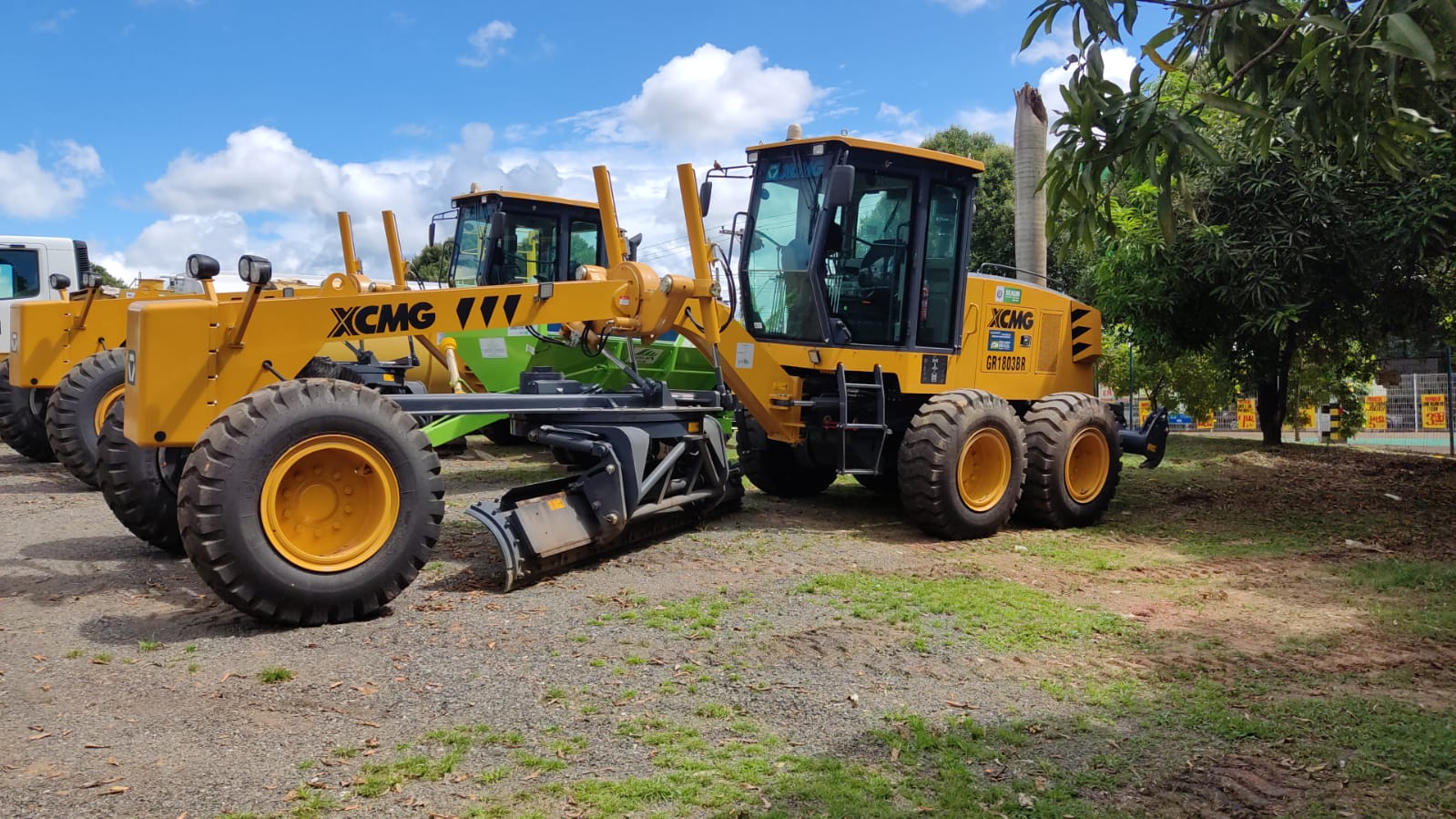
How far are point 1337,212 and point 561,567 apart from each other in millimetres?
9309

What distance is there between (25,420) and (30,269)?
3.96 m

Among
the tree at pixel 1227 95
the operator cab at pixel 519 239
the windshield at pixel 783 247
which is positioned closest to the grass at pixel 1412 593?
the tree at pixel 1227 95

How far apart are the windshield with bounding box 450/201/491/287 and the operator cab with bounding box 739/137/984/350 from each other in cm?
592

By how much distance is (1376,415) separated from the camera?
74.9 ft

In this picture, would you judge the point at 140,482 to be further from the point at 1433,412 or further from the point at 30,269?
the point at 1433,412

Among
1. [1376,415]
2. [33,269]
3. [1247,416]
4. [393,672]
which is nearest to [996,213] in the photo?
[1247,416]

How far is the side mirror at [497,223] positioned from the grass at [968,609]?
8.19 m

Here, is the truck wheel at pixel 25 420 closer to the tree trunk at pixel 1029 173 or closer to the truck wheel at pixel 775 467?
the truck wheel at pixel 775 467

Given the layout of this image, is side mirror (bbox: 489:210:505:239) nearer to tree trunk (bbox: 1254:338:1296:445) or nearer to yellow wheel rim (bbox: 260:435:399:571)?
yellow wheel rim (bbox: 260:435:399:571)

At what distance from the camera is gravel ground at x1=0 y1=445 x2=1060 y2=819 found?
367 cm

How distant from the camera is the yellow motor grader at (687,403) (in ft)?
17.4

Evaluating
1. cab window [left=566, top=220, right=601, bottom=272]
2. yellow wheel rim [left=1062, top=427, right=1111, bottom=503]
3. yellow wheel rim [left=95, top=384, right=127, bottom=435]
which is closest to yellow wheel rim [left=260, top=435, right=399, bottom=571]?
yellow wheel rim [left=95, top=384, right=127, bottom=435]

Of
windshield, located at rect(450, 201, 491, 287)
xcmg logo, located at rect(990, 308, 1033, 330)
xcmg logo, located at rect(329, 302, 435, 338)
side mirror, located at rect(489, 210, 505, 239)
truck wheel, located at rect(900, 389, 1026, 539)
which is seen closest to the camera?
xcmg logo, located at rect(329, 302, 435, 338)

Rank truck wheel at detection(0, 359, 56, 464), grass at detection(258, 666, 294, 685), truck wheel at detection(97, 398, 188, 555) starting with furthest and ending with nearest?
A: 1. truck wheel at detection(0, 359, 56, 464)
2. truck wheel at detection(97, 398, 188, 555)
3. grass at detection(258, 666, 294, 685)
